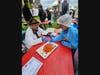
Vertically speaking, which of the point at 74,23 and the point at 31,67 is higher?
the point at 74,23

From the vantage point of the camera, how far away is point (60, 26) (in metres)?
2.78

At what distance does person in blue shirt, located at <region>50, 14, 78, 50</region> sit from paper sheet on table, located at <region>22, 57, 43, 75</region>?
0.24 m

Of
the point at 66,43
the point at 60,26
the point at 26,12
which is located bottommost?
the point at 66,43

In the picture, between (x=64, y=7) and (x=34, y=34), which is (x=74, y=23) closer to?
(x=64, y=7)

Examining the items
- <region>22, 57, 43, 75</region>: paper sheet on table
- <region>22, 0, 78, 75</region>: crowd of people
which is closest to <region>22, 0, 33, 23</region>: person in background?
<region>22, 0, 78, 75</region>: crowd of people

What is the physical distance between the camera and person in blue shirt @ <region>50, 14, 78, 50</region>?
108 inches

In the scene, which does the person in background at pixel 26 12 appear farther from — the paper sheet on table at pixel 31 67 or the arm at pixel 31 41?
the paper sheet on table at pixel 31 67

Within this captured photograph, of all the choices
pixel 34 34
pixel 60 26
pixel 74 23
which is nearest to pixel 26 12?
pixel 34 34

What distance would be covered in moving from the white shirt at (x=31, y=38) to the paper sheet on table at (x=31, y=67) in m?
0.14

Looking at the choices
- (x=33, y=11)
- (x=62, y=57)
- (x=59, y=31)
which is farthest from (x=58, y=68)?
(x=33, y=11)

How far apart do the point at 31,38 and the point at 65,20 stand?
0.34 m

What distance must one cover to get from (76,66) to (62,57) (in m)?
0.15

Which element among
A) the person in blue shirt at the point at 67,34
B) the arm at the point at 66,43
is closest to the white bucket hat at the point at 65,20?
the person in blue shirt at the point at 67,34

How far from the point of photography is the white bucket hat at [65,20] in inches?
108
